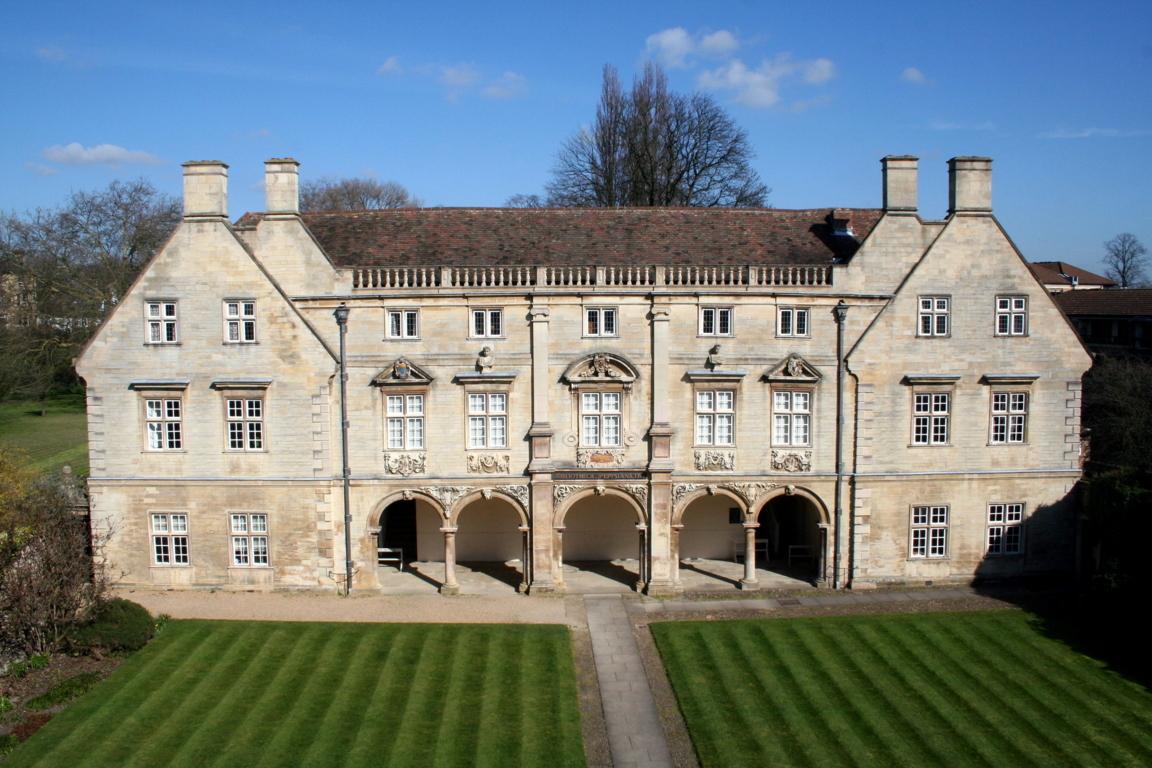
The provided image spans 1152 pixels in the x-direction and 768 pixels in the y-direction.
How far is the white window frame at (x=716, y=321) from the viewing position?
1231 inches

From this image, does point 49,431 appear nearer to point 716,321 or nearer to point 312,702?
Answer: point 312,702

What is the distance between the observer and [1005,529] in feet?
106

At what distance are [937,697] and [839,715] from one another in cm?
295

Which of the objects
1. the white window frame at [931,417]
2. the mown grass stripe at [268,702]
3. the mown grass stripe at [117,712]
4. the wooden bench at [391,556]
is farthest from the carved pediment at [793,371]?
the mown grass stripe at [117,712]

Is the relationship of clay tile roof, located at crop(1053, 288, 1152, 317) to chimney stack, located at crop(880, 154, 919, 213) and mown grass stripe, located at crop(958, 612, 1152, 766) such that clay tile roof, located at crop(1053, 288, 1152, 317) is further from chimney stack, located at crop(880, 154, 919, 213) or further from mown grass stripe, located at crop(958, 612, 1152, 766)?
mown grass stripe, located at crop(958, 612, 1152, 766)

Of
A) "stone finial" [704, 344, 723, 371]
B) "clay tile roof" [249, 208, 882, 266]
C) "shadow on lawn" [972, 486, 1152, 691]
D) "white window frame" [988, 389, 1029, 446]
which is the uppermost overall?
"clay tile roof" [249, 208, 882, 266]

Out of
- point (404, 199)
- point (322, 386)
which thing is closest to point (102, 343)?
point (322, 386)

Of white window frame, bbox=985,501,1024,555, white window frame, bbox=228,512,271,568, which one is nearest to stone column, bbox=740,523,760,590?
white window frame, bbox=985,501,1024,555

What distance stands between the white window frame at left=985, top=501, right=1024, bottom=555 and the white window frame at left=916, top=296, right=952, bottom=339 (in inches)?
255

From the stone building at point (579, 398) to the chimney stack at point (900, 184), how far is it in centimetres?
7

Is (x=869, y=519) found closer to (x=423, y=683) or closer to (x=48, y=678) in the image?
(x=423, y=683)

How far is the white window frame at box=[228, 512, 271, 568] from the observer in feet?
103

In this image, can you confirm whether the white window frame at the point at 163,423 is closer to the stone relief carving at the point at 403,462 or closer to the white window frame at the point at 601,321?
the stone relief carving at the point at 403,462

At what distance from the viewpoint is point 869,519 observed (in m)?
31.9
